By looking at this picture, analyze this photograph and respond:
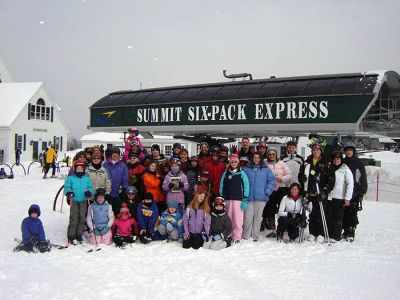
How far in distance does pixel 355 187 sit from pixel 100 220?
4199mm

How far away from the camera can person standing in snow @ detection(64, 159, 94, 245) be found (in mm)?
6695

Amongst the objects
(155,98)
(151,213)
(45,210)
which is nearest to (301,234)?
(151,213)

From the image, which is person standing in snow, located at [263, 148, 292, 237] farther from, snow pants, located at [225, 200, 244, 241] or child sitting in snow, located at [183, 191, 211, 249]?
child sitting in snow, located at [183, 191, 211, 249]

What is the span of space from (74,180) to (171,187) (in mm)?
1591

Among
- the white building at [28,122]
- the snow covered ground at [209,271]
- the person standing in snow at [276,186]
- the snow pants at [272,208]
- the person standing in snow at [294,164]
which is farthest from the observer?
the white building at [28,122]

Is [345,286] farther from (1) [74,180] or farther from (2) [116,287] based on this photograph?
(1) [74,180]

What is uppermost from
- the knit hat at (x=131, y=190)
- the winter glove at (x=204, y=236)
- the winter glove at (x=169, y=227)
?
the knit hat at (x=131, y=190)

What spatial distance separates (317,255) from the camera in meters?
6.04

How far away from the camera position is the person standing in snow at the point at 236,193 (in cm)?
687

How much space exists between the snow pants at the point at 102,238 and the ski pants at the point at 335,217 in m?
3.59

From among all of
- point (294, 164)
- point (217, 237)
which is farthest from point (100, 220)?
point (294, 164)

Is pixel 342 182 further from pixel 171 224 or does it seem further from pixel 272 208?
pixel 171 224

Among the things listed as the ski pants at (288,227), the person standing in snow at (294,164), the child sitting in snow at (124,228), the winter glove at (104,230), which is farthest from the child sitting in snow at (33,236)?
the person standing in snow at (294,164)

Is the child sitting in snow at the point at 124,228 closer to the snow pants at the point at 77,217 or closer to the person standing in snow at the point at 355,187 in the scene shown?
the snow pants at the point at 77,217
